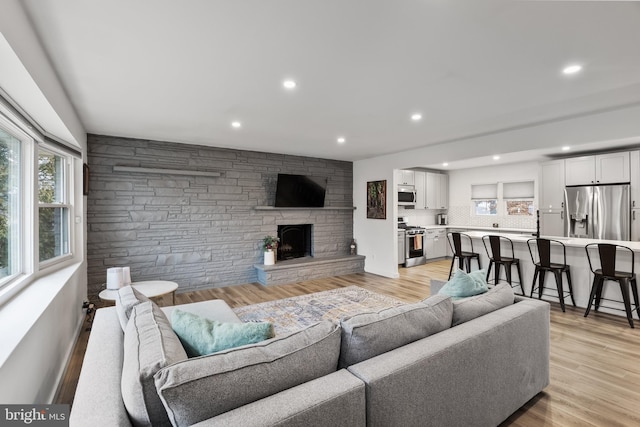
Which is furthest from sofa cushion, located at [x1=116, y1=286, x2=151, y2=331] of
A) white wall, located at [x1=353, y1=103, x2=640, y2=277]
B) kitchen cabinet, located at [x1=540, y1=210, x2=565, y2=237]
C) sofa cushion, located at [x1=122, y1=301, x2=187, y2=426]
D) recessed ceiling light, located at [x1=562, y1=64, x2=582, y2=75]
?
kitchen cabinet, located at [x1=540, y1=210, x2=565, y2=237]

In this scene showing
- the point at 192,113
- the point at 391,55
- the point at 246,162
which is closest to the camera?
the point at 391,55

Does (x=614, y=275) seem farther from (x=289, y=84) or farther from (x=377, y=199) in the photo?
(x=289, y=84)

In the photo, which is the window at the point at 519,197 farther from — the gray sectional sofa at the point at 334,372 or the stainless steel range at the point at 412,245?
the gray sectional sofa at the point at 334,372

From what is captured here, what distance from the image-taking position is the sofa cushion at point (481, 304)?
6.42ft

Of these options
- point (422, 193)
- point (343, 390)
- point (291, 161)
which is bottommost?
point (343, 390)

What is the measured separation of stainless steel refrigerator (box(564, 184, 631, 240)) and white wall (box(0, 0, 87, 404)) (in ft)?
24.2

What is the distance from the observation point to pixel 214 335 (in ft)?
4.61

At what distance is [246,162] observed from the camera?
219 inches

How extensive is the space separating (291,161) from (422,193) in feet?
12.0

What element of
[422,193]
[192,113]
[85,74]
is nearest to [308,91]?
[192,113]

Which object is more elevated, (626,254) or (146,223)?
(146,223)

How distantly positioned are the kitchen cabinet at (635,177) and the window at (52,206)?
26.0ft

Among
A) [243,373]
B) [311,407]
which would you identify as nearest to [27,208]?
[243,373]

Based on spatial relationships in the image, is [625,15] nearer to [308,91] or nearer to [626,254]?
[308,91]
